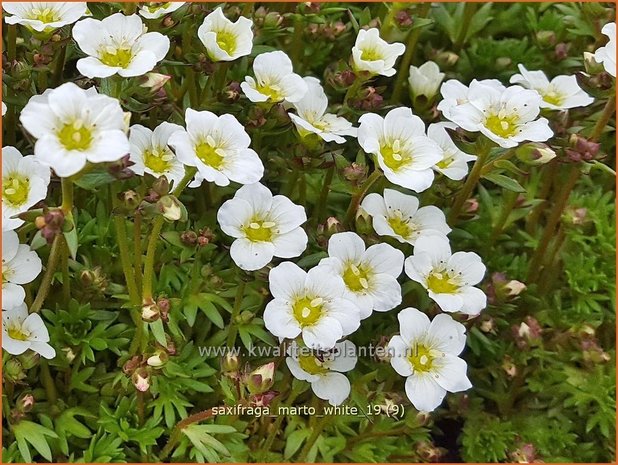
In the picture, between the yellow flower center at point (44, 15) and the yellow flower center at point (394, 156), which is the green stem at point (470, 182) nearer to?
the yellow flower center at point (394, 156)

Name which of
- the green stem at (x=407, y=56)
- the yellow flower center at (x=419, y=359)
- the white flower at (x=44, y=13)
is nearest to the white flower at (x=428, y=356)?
the yellow flower center at (x=419, y=359)

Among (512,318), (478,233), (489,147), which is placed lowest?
(512,318)

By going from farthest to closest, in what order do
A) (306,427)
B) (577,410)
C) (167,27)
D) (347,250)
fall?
Result: 1. (577,410)
2. (306,427)
3. (167,27)
4. (347,250)

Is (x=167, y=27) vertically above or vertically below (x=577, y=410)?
above

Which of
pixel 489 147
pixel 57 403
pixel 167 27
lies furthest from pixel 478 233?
pixel 57 403

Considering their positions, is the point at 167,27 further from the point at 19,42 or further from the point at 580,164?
the point at 580,164

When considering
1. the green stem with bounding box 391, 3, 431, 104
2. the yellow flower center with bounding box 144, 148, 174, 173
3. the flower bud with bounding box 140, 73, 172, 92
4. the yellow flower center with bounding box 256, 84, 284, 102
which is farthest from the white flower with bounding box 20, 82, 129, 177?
the green stem with bounding box 391, 3, 431, 104

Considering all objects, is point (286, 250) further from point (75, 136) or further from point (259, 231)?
point (75, 136)
